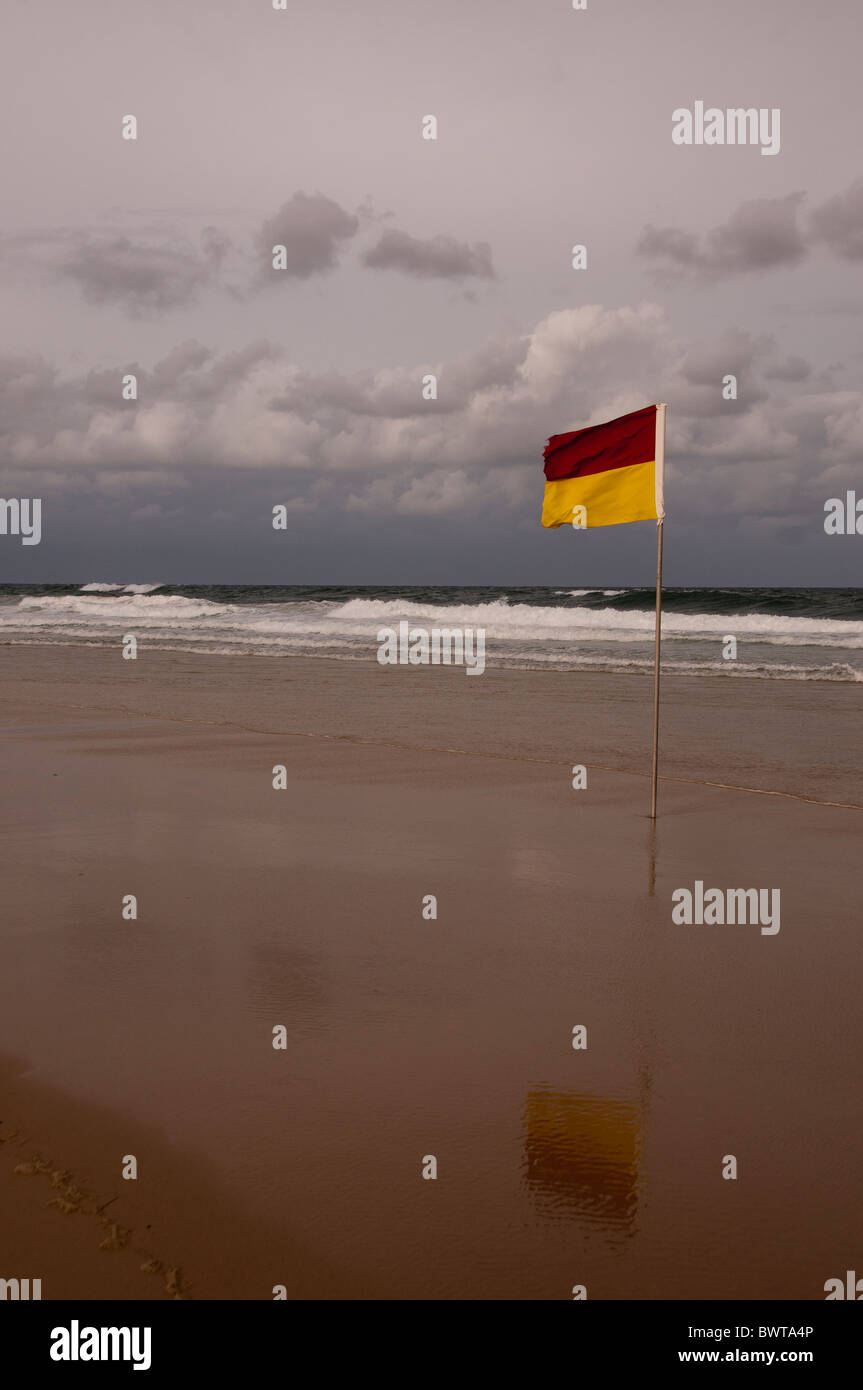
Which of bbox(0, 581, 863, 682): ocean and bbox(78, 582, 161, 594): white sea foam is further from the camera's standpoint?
bbox(78, 582, 161, 594): white sea foam

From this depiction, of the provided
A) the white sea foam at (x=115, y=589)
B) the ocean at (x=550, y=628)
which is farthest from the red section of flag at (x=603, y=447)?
the white sea foam at (x=115, y=589)

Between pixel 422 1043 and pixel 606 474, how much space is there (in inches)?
211

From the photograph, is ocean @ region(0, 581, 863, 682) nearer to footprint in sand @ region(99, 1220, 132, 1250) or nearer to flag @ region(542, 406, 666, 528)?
flag @ region(542, 406, 666, 528)

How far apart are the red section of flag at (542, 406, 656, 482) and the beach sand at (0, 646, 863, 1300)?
2.66 m

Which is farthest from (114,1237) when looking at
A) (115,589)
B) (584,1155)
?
(115,589)

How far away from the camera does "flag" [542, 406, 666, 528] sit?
7.95 meters

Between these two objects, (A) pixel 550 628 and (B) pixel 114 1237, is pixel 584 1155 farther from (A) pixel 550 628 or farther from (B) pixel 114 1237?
(A) pixel 550 628

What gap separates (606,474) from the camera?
8.27 meters

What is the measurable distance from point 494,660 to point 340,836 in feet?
59.5

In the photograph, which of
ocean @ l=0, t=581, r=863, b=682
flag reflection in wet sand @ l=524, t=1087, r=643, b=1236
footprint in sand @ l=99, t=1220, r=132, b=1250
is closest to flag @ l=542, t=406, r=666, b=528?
flag reflection in wet sand @ l=524, t=1087, r=643, b=1236

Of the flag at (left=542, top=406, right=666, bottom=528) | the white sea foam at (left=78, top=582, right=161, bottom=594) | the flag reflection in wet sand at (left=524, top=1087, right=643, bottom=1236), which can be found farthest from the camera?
the white sea foam at (left=78, top=582, right=161, bottom=594)
